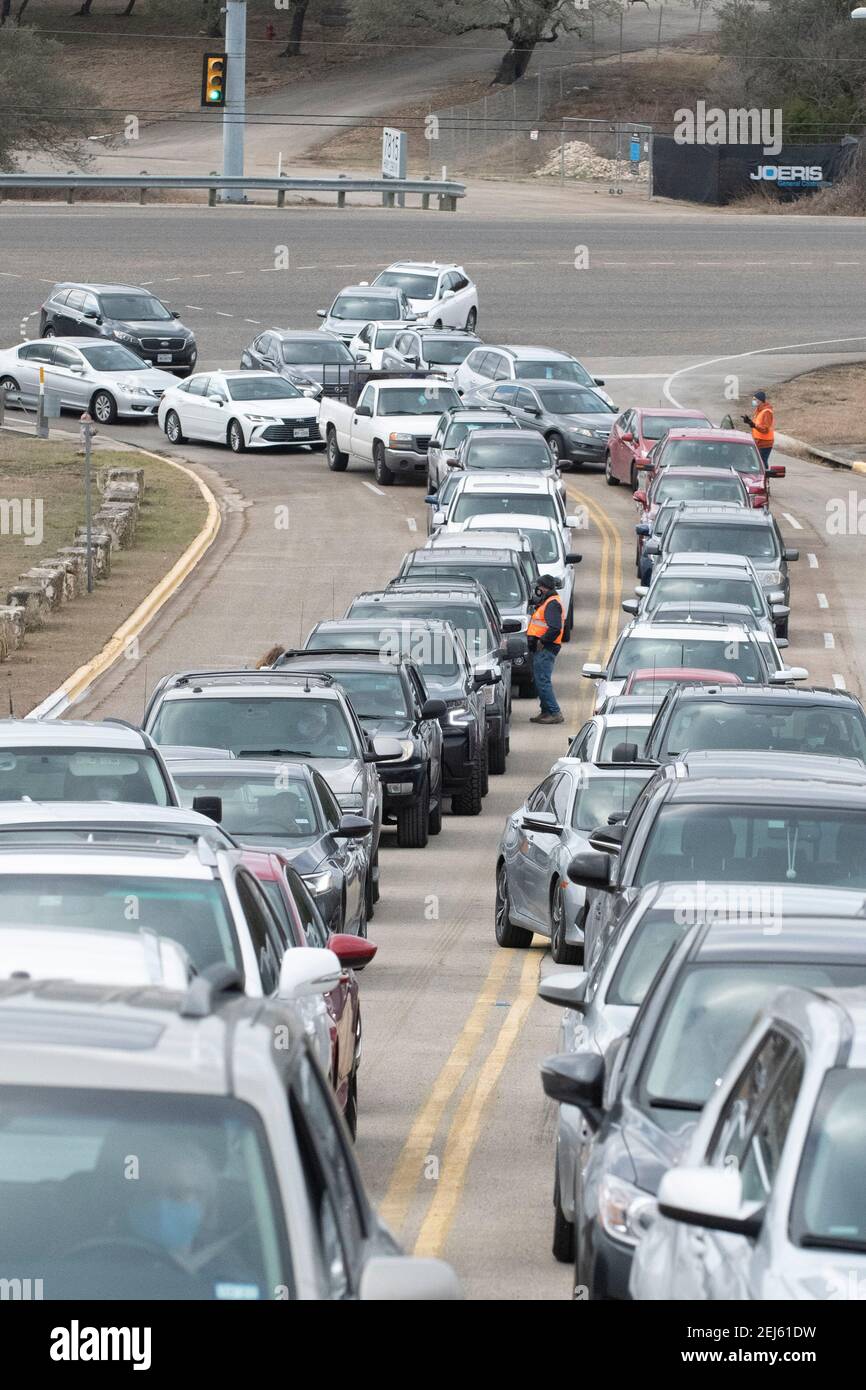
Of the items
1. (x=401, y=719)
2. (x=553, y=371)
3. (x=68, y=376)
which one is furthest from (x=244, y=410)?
(x=401, y=719)

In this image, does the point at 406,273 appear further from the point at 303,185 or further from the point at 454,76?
the point at 454,76

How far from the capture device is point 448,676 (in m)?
24.6

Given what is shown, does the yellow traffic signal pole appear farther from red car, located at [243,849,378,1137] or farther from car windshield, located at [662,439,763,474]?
red car, located at [243,849,378,1137]

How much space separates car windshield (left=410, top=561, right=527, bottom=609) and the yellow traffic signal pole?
121 ft

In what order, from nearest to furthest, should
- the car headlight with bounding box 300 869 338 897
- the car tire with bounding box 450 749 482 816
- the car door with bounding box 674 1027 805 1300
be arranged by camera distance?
1. the car door with bounding box 674 1027 805 1300
2. the car headlight with bounding box 300 869 338 897
3. the car tire with bounding box 450 749 482 816

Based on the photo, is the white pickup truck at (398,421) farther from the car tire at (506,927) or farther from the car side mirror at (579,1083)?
the car side mirror at (579,1083)

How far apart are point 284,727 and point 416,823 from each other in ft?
10.3

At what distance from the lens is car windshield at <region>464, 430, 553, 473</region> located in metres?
37.6

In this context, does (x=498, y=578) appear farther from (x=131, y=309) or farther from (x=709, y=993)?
(x=709, y=993)

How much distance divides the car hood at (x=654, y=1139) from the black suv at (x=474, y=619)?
17.8m

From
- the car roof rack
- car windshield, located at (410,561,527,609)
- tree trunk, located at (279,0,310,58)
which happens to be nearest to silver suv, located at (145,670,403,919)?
car windshield, located at (410,561,527,609)

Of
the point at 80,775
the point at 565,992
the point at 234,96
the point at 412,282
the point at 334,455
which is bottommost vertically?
the point at 334,455

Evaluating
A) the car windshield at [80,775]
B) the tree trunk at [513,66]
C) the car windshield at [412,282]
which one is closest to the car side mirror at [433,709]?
the car windshield at [80,775]

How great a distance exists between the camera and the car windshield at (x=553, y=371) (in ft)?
148
